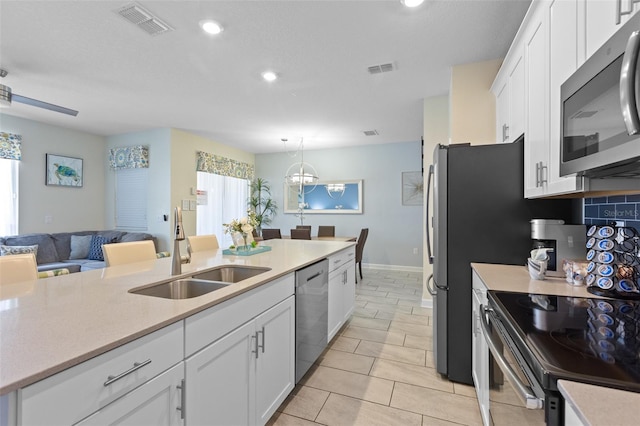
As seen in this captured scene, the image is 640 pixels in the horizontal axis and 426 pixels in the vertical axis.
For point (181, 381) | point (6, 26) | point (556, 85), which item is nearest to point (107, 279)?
point (181, 381)

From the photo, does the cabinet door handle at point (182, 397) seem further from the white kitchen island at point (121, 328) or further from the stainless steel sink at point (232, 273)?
the stainless steel sink at point (232, 273)

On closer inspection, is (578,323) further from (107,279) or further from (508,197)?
(107,279)

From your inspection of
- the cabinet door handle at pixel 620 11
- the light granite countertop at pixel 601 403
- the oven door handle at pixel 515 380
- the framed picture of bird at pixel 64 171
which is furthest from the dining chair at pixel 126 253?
the framed picture of bird at pixel 64 171

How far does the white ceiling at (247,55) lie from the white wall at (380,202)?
1.84m

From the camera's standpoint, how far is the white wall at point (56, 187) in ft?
14.7

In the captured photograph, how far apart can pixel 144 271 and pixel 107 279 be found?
0.21 m

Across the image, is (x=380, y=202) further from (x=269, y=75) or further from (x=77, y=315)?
(x=77, y=315)

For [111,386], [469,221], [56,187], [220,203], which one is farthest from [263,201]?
[111,386]

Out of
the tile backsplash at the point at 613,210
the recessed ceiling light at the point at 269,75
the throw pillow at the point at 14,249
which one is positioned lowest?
the throw pillow at the point at 14,249

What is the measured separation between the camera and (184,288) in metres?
1.67

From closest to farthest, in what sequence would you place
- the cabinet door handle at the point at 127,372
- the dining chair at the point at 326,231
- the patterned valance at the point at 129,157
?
the cabinet door handle at the point at 127,372 < the patterned valance at the point at 129,157 < the dining chair at the point at 326,231

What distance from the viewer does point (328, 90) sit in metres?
3.54

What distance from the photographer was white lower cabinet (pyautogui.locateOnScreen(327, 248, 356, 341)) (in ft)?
8.59

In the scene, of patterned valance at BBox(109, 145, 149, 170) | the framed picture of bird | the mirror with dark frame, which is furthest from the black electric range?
the framed picture of bird
